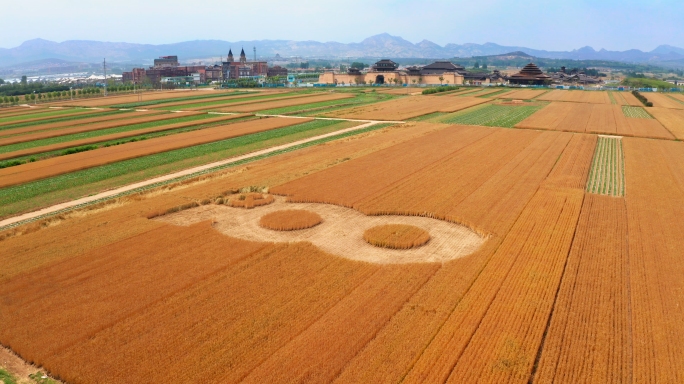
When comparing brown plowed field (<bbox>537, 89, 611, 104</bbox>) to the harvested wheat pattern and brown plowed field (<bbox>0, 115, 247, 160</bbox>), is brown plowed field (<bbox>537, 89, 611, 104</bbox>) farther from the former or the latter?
the harvested wheat pattern

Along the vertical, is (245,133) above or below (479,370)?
above

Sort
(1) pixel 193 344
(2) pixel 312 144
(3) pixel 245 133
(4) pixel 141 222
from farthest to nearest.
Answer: (3) pixel 245 133 < (2) pixel 312 144 < (4) pixel 141 222 < (1) pixel 193 344

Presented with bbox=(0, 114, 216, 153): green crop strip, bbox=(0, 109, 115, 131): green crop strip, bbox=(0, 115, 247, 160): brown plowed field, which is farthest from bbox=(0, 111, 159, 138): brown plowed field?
bbox=(0, 115, 247, 160): brown plowed field

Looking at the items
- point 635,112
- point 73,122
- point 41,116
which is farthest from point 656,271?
point 41,116

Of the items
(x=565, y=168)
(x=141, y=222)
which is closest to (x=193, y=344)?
(x=141, y=222)

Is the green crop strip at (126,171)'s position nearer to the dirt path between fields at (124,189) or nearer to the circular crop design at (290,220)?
the dirt path between fields at (124,189)

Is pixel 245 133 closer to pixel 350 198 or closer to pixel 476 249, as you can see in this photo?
pixel 350 198

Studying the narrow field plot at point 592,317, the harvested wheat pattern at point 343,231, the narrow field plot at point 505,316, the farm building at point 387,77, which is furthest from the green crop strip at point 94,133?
the farm building at point 387,77

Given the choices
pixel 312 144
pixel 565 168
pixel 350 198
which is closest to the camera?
pixel 350 198
